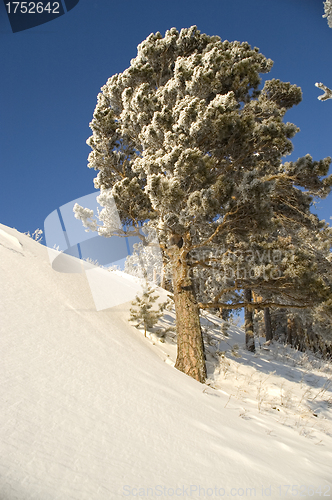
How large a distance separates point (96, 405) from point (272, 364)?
297 inches

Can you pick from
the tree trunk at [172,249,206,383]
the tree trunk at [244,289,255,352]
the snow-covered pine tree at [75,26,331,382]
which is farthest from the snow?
the tree trunk at [244,289,255,352]

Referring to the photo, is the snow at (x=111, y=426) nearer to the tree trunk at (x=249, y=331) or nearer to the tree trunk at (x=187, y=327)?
the tree trunk at (x=187, y=327)

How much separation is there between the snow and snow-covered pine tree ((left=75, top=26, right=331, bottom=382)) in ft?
7.11

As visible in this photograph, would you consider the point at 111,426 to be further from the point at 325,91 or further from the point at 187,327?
the point at 325,91

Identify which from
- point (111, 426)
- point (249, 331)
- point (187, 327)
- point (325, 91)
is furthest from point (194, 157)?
point (249, 331)

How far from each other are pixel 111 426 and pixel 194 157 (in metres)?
4.42

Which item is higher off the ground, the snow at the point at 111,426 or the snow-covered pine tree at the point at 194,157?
the snow-covered pine tree at the point at 194,157

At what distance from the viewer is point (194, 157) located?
15.7ft

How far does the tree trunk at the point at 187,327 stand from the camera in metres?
4.89

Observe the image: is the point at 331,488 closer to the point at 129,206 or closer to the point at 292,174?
the point at 129,206

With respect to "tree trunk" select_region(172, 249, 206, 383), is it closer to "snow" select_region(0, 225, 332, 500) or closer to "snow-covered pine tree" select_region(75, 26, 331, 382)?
"snow-covered pine tree" select_region(75, 26, 331, 382)

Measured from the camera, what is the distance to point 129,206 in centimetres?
591

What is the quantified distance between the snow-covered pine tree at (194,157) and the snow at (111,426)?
2.17 meters

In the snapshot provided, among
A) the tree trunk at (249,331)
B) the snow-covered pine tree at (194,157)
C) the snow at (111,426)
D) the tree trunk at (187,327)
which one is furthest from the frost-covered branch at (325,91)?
the tree trunk at (249,331)
